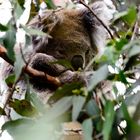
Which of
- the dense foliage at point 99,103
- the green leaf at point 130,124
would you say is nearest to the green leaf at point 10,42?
the dense foliage at point 99,103

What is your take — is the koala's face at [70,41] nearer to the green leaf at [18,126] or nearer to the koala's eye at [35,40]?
the koala's eye at [35,40]

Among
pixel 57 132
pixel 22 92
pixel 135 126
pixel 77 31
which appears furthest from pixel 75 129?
pixel 77 31

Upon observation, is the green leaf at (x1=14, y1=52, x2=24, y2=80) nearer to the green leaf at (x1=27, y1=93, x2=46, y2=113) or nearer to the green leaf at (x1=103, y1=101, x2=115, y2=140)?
the green leaf at (x1=27, y1=93, x2=46, y2=113)

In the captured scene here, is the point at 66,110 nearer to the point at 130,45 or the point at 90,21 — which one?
the point at 130,45

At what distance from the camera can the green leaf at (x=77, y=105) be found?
3.25 ft

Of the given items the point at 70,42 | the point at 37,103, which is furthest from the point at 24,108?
the point at 70,42

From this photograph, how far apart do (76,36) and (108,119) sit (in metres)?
→ 1.68

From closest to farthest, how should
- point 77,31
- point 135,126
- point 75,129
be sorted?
1. point 135,126
2. point 75,129
3. point 77,31

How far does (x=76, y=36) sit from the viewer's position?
2.58 metres

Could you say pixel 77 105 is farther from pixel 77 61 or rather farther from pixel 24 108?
pixel 77 61

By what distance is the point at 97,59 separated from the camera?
1.01 metres

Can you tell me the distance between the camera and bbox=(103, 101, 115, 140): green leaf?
0.90 meters

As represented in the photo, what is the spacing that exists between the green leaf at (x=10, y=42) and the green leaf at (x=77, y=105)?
0.26 metres

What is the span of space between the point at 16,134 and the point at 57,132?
4.5 inches
